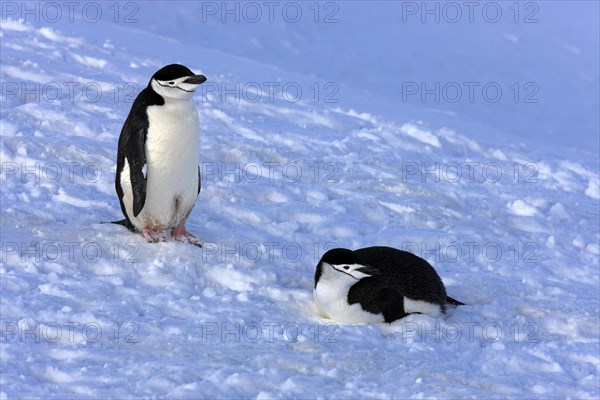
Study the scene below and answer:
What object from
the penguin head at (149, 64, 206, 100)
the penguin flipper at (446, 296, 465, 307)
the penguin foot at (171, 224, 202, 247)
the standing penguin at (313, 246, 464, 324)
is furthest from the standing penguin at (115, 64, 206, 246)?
the penguin flipper at (446, 296, 465, 307)

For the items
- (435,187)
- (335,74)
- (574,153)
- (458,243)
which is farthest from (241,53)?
(458,243)

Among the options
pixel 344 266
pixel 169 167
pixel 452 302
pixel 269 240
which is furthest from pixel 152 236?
pixel 452 302

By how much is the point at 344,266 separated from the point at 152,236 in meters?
1.13

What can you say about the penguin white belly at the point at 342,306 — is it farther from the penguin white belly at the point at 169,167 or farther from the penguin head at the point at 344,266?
the penguin white belly at the point at 169,167

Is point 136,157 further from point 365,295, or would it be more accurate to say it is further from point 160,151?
point 365,295

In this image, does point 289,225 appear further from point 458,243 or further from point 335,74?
point 335,74

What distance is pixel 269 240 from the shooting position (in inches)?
201

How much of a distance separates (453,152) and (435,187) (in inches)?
59.7

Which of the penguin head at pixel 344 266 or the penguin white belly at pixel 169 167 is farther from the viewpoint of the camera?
the penguin white belly at pixel 169 167

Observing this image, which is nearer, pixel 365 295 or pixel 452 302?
pixel 365 295

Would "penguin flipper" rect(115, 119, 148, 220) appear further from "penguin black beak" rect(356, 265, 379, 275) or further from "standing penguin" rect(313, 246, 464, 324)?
"penguin black beak" rect(356, 265, 379, 275)

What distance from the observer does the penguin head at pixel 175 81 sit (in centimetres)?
426

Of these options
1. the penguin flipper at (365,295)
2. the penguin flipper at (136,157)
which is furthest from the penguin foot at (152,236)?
the penguin flipper at (365,295)

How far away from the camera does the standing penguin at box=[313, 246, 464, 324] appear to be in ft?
13.1
